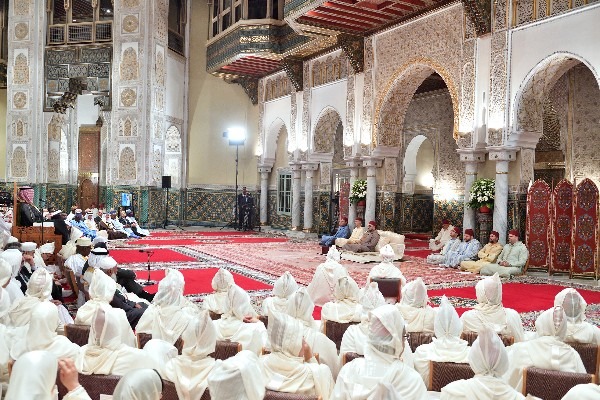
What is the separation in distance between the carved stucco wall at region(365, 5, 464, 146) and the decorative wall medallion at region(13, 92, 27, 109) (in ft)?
32.0

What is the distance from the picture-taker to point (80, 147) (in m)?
16.6

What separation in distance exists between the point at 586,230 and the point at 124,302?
18.8 feet

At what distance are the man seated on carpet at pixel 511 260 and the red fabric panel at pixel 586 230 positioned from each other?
24.5 inches

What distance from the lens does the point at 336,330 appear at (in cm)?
336

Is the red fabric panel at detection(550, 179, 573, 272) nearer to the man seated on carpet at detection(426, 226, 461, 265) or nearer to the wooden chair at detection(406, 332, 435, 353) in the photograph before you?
the man seated on carpet at detection(426, 226, 461, 265)

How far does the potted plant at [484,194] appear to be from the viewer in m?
8.28

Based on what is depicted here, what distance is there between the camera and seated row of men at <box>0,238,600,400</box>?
1879mm

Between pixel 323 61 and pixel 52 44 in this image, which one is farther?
pixel 52 44

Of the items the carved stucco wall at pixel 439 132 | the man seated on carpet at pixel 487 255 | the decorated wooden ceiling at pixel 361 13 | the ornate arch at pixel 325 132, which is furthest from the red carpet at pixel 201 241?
the man seated on carpet at pixel 487 255

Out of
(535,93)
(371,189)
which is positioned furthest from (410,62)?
(371,189)

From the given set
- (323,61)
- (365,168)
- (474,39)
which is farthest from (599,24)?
(323,61)

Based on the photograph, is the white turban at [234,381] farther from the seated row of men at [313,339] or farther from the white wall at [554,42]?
the white wall at [554,42]

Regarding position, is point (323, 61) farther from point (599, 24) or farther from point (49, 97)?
point (49, 97)

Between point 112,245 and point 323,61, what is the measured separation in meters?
6.03
